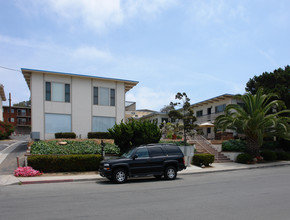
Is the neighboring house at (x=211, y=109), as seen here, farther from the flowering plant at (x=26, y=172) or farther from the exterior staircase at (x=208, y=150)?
the flowering plant at (x=26, y=172)

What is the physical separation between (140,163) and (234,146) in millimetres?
13279

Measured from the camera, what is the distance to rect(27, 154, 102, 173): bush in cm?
1666

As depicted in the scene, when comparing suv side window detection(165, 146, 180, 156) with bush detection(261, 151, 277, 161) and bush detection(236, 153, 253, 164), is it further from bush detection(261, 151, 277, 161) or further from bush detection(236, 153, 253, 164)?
bush detection(261, 151, 277, 161)

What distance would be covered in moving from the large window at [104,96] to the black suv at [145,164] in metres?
14.8

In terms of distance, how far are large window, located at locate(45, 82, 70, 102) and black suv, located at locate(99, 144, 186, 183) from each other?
14.6m

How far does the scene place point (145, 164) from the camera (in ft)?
46.8

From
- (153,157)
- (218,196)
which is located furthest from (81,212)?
(153,157)

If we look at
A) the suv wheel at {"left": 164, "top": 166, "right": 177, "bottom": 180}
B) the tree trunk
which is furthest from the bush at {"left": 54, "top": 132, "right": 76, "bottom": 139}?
the tree trunk

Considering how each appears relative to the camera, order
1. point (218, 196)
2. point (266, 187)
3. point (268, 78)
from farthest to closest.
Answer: point (268, 78) < point (266, 187) < point (218, 196)

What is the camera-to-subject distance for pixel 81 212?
7.38m

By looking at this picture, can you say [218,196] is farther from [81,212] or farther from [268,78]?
[268,78]

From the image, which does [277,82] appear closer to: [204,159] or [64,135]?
[204,159]

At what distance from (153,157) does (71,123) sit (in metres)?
14.8

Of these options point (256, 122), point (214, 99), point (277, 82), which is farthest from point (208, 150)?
point (214, 99)
